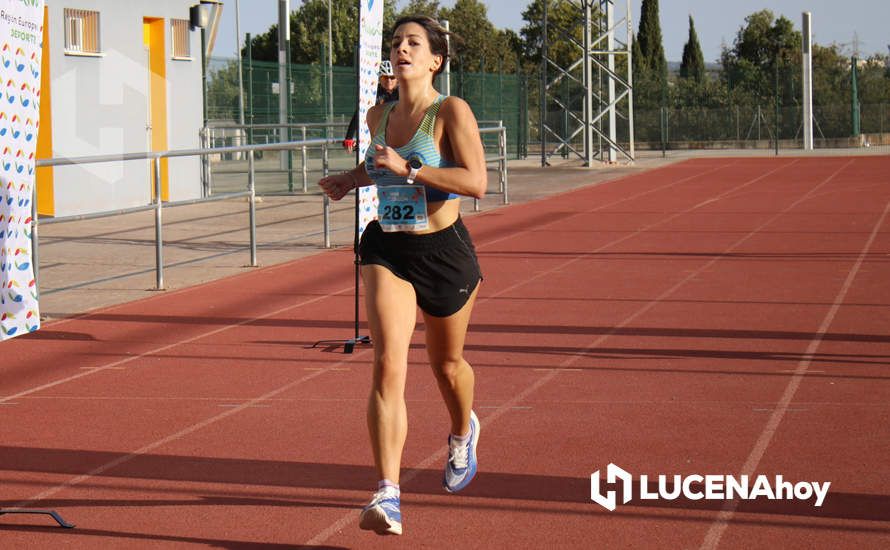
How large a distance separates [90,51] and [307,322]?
43.0 feet

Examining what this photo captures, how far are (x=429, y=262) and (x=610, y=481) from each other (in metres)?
1.36

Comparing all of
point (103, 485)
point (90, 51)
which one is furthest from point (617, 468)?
point (90, 51)

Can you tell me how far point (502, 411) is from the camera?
7434 millimetres

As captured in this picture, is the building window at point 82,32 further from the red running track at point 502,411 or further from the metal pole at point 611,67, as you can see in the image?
the metal pole at point 611,67

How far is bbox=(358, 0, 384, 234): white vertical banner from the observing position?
943cm

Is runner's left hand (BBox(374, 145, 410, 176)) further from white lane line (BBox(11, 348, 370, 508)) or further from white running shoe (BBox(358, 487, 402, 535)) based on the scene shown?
white lane line (BBox(11, 348, 370, 508))

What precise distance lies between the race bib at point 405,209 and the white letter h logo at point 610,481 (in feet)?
4.55

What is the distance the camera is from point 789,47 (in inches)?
2360

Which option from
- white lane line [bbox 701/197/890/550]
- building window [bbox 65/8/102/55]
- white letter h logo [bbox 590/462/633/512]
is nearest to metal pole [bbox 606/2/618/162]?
building window [bbox 65/8/102/55]

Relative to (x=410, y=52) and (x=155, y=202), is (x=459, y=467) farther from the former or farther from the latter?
(x=155, y=202)

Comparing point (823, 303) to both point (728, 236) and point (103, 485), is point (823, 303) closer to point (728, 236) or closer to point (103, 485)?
point (728, 236)

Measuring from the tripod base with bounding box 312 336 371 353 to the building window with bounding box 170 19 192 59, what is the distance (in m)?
16.5

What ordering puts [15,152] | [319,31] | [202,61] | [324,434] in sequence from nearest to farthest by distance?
[15,152] < [324,434] < [202,61] < [319,31]

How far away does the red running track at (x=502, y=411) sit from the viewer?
538cm
